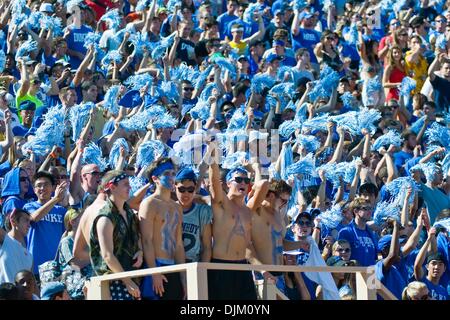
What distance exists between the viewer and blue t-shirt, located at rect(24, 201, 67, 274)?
11.7 metres

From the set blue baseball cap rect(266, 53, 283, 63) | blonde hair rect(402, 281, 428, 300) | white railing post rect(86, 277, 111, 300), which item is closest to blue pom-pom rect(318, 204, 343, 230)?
blonde hair rect(402, 281, 428, 300)

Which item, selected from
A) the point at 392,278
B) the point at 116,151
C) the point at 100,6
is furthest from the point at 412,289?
the point at 100,6

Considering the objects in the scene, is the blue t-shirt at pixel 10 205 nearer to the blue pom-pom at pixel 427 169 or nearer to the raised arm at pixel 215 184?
the raised arm at pixel 215 184

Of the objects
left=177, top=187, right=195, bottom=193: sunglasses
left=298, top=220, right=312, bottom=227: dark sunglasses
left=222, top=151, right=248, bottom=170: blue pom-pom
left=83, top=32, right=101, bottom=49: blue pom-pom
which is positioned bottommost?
left=298, top=220, right=312, bottom=227: dark sunglasses

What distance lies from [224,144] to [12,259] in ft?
13.1

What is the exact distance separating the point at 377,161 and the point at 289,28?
16.3 ft

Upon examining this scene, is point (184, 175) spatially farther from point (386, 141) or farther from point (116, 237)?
point (386, 141)

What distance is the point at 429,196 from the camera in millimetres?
15109

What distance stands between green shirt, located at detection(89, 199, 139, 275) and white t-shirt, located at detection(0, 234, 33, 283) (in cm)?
124

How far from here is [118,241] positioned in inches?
389

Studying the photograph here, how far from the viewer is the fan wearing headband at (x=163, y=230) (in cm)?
1004

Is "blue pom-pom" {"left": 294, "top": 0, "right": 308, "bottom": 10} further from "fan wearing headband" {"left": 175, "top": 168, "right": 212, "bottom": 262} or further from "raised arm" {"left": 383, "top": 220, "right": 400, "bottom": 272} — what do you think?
"fan wearing headband" {"left": 175, "top": 168, "right": 212, "bottom": 262}
